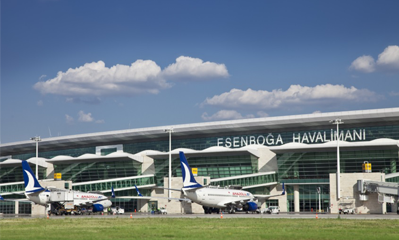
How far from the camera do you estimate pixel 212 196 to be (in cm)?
8738

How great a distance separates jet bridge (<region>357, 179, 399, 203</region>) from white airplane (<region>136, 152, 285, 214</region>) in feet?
57.9

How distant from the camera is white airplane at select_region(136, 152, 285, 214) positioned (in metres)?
85.8

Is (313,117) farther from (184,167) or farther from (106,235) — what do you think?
(106,235)

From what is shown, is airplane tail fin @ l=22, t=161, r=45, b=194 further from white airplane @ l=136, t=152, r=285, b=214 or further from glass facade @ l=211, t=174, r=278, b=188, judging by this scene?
glass facade @ l=211, t=174, r=278, b=188

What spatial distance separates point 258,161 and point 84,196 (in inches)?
1603

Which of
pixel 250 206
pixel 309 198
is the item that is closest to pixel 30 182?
pixel 250 206

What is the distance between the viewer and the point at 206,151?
120 metres

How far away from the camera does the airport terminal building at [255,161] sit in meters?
108

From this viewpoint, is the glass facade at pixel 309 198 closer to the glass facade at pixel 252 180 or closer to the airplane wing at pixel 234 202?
the glass facade at pixel 252 180

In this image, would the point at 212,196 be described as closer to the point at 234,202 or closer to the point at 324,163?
the point at 234,202

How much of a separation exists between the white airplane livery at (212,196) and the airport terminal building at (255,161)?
30.2 feet

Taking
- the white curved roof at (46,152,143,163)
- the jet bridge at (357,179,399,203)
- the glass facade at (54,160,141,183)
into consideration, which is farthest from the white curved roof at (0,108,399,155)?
the jet bridge at (357,179,399,203)

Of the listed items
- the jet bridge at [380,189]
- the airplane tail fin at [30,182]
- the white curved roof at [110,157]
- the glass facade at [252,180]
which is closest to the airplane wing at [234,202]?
the jet bridge at [380,189]

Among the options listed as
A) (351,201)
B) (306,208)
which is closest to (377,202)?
(351,201)
